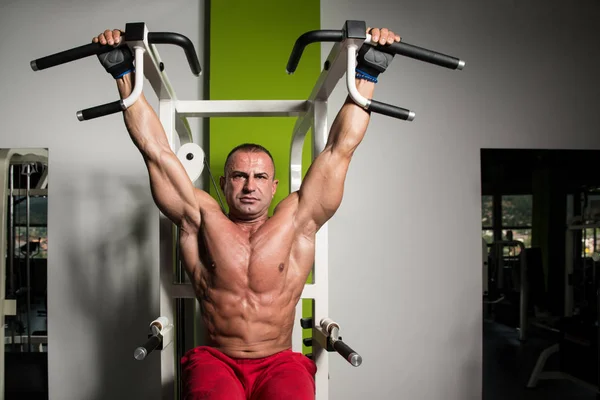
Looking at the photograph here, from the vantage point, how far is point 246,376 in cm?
165

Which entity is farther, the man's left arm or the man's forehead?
the man's forehead


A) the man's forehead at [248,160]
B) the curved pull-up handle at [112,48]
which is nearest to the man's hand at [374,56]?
the man's forehead at [248,160]

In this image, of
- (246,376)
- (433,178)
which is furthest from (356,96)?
(433,178)

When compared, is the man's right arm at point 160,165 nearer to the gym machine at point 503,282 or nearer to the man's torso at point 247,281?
the man's torso at point 247,281

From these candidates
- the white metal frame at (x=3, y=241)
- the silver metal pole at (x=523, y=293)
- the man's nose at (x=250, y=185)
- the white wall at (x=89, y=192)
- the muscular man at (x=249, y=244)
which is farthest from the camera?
the silver metal pole at (x=523, y=293)

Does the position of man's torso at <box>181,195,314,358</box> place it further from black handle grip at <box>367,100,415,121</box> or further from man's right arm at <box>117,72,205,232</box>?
black handle grip at <box>367,100,415,121</box>

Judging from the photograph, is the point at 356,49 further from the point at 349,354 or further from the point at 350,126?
the point at 349,354

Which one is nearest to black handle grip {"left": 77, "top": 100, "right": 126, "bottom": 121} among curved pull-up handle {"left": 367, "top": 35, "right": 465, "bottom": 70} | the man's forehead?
the man's forehead

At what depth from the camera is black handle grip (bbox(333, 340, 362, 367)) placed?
54.7 inches

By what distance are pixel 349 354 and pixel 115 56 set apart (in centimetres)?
121

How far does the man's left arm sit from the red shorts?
1.72 feet

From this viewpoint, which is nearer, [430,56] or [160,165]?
[430,56]

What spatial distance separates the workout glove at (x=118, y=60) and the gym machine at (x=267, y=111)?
0.9 inches

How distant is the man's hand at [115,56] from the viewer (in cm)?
144
